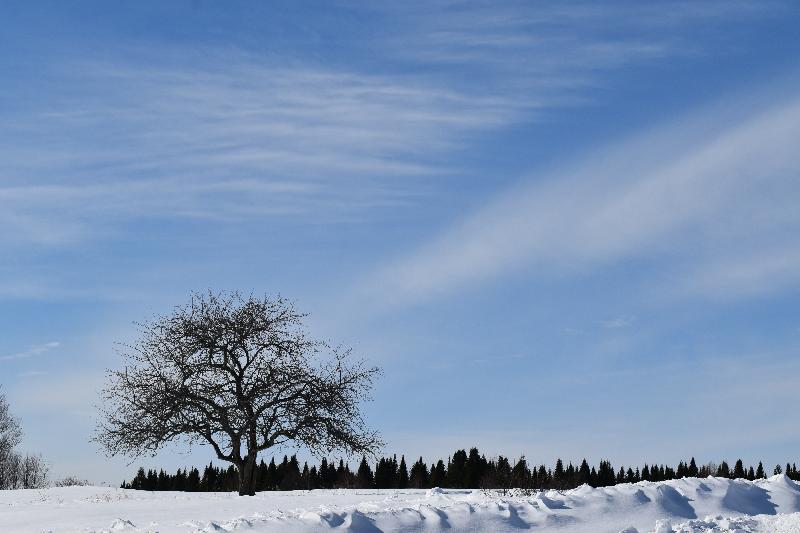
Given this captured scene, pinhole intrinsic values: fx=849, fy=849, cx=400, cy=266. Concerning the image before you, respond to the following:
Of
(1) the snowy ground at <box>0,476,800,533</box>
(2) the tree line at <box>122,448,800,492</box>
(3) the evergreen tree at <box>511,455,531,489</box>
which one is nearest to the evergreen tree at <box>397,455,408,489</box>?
(2) the tree line at <box>122,448,800,492</box>

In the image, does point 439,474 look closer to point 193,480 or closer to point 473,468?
point 473,468

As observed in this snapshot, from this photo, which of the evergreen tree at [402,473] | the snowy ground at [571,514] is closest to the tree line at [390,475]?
the evergreen tree at [402,473]

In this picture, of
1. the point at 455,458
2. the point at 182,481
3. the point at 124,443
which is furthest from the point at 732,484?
the point at 182,481

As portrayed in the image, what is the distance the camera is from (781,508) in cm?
1481

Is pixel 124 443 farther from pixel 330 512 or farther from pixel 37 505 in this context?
pixel 330 512

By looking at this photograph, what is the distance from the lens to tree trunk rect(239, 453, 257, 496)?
88.8ft

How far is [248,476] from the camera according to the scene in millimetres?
27344

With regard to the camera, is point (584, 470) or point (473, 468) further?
point (584, 470)

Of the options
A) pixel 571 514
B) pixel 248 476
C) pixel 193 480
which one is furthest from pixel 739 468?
pixel 571 514

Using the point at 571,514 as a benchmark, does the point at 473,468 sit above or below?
above

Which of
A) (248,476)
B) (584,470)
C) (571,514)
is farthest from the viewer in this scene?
(584,470)

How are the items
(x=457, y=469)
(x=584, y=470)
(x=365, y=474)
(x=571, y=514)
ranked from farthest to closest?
(x=584, y=470), (x=365, y=474), (x=457, y=469), (x=571, y=514)

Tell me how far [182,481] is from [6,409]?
13.6m

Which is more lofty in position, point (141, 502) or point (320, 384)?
point (320, 384)
